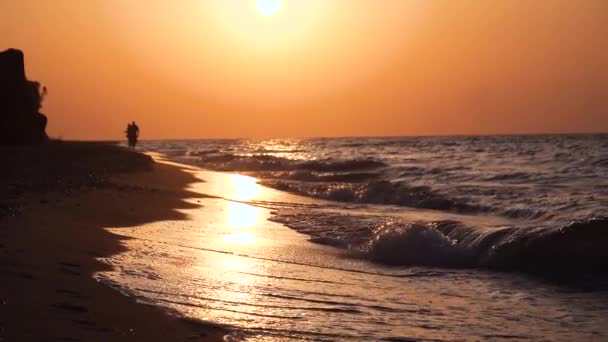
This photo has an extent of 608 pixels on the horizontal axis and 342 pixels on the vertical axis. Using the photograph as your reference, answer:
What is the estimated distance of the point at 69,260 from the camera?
25.2 feet

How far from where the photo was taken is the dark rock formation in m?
32.7

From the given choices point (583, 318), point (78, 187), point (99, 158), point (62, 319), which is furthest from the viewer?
point (99, 158)

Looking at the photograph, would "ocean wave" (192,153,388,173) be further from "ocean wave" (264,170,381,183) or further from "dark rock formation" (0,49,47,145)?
"dark rock formation" (0,49,47,145)

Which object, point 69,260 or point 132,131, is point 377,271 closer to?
point 69,260

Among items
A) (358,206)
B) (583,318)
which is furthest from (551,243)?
(358,206)

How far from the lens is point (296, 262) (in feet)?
32.4

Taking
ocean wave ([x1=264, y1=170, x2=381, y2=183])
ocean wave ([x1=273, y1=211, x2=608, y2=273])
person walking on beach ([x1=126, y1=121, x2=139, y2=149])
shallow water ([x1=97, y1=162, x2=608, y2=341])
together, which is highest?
person walking on beach ([x1=126, y1=121, x2=139, y2=149])

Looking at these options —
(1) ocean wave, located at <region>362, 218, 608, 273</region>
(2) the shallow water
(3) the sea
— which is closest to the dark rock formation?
(3) the sea

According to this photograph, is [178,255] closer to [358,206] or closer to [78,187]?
[78,187]

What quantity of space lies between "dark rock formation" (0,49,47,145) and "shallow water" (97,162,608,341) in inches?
920

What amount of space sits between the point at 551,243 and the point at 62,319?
7634mm

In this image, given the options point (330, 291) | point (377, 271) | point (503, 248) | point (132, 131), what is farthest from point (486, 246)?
point (132, 131)

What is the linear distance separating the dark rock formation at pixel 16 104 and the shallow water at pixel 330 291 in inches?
920

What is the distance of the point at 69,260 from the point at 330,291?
294cm
